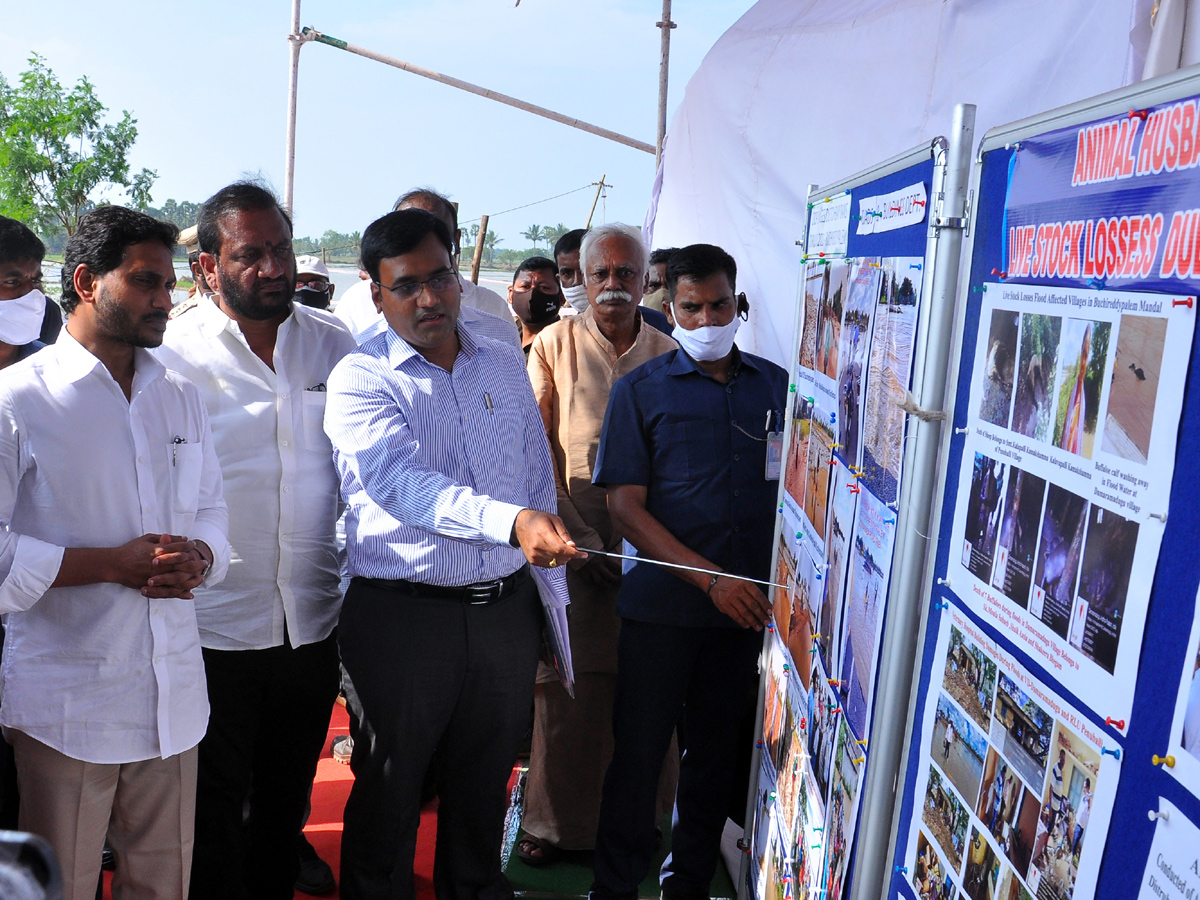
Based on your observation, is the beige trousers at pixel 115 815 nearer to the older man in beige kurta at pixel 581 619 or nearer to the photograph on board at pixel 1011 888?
the older man in beige kurta at pixel 581 619

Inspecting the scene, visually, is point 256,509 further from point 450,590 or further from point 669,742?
point 669,742

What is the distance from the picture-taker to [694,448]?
2.88 m

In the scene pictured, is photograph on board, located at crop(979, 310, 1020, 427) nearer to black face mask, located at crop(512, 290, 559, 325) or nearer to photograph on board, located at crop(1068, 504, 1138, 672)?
photograph on board, located at crop(1068, 504, 1138, 672)

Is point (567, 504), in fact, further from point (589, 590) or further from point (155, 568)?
point (155, 568)

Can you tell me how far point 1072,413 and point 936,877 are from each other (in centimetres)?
73

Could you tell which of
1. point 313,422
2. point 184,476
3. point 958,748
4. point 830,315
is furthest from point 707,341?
point 958,748

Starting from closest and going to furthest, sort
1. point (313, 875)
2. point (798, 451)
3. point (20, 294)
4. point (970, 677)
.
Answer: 1. point (970, 677)
2. point (798, 451)
3. point (313, 875)
4. point (20, 294)

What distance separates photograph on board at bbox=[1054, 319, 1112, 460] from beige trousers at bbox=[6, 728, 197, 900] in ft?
6.77

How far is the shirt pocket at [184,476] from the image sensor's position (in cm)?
236

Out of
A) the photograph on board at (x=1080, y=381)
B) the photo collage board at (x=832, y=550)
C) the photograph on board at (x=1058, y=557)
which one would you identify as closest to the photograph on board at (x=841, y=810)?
the photo collage board at (x=832, y=550)

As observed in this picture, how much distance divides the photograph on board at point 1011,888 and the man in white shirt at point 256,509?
2.01 m

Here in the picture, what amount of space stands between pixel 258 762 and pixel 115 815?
2.01 ft

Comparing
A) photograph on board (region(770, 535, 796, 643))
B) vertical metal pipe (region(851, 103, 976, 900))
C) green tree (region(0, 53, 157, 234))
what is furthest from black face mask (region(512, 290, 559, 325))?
green tree (region(0, 53, 157, 234))

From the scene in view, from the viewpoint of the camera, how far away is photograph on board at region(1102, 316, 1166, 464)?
94 cm
